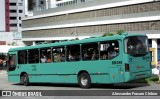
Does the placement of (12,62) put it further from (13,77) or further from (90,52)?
(90,52)

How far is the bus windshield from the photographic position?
1770 cm

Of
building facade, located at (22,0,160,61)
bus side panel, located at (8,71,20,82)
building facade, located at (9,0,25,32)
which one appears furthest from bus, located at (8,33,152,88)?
building facade, located at (9,0,25,32)

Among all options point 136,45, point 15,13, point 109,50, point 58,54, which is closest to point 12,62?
point 58,54

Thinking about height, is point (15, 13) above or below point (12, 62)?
above

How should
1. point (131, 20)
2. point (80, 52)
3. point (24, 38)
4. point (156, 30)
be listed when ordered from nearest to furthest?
point (80, 52) → point (156, 30) → point (131, 20) → point (24, 38)

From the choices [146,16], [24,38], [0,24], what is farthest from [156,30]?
[0,24]

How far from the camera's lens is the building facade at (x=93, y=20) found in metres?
64.8

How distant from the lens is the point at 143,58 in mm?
18438

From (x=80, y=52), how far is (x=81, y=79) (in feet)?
4.66

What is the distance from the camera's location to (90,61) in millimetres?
19438

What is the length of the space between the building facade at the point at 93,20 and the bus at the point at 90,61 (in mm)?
41868

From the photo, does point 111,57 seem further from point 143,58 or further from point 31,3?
point 31,3

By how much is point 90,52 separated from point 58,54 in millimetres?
2843

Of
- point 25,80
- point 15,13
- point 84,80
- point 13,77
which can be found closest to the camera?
point 84,80
